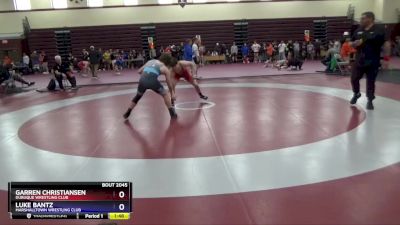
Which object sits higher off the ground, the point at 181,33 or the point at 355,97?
the point at 181,33

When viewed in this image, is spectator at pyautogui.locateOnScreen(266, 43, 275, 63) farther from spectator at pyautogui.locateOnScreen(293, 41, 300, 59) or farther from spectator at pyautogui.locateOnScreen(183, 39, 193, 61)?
spectator at pyautogui.locateOnScreen(183, 39, 193, 61)

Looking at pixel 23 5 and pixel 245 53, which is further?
pixel 245 53

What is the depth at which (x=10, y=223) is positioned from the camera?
377cm

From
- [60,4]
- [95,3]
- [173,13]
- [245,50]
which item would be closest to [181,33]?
[173,13]

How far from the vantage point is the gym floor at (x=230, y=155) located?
3918 millimetres

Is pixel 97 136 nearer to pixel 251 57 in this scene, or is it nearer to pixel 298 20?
pixel 251 57

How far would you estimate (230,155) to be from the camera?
223 inches

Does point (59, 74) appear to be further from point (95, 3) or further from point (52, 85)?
point (95, 3)

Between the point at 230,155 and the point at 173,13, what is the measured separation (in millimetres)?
22460

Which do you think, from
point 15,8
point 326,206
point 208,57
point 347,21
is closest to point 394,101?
point 326,206

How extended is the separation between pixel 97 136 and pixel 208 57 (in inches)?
773

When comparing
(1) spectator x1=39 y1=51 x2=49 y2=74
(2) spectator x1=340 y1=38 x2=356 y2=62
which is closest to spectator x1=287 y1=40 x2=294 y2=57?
(2) spectator x1=340 y1=38 x2=356 y2=62
